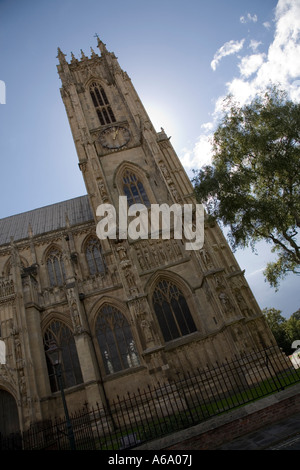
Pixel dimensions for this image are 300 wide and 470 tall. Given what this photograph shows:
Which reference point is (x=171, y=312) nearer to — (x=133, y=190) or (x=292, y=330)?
(x=133, y=190)

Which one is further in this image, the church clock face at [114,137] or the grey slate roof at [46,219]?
the grey slate roof at [46,219]

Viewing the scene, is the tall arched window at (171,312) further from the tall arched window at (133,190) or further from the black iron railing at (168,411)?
the tall arched window at (133,190)

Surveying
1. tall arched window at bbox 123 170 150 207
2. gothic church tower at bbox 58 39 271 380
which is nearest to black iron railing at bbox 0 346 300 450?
gothic church tower at bbox 58 39 271 380

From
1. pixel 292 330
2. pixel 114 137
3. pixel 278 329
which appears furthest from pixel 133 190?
pixel 292 330

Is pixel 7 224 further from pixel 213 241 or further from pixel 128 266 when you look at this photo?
pixel 213 241

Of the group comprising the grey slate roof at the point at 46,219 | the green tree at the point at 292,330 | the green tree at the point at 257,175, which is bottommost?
the green tree at the point at 292,330

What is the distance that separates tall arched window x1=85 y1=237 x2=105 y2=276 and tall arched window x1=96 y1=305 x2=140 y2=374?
15.3 feet

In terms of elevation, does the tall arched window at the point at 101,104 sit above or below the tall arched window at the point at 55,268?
above

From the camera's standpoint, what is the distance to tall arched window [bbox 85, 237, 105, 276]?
21.5 meters

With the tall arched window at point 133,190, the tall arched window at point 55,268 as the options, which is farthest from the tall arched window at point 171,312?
the tall arched window at point 55,268

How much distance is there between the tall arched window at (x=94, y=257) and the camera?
21.5m

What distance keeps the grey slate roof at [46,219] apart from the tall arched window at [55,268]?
141 inches

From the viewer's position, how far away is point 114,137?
24109mm

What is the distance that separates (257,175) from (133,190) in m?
9.72
